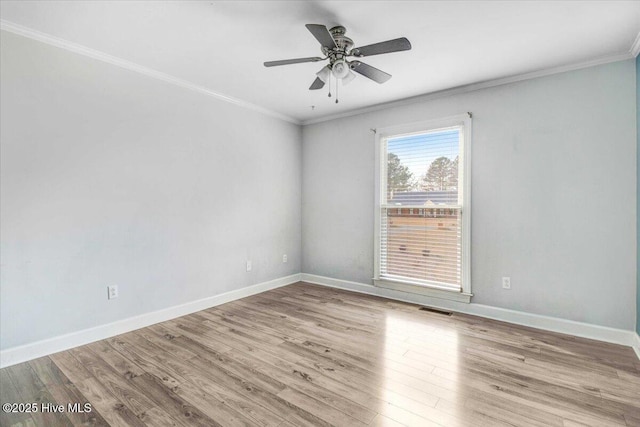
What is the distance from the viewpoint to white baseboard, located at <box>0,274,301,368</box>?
2395 millimetres

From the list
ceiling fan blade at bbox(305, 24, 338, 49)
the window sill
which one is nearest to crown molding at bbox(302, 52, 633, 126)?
A: ceiling fan blade at bbox(305, 24, 338, 49)

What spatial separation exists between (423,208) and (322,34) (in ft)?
8.17

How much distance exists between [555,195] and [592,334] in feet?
4.38

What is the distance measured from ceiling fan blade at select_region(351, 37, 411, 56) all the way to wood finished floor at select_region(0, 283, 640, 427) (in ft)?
7.62

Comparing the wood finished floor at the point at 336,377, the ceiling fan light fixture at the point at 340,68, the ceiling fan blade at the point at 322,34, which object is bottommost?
the wood finished floor at the point at 336,377

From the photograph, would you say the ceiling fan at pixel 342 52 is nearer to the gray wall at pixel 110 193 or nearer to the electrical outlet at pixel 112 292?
the gray wall at pixel 110 193

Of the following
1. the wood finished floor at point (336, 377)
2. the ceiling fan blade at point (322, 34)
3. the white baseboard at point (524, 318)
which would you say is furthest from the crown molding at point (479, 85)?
the wood finished floor at point (336, 377)

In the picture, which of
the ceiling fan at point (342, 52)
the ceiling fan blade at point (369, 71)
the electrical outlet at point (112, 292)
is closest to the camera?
the ceiling fan at point (342, 52)

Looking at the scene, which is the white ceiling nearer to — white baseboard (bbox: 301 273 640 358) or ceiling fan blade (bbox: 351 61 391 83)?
ceiling fan blade (bbox: 351 61 391 83)

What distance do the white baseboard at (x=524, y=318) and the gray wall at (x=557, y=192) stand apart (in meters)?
0.06

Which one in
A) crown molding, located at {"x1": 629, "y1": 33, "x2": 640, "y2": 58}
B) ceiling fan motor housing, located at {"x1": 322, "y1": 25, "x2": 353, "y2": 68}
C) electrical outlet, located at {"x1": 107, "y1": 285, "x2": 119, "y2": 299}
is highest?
crown molding, located at {"x1": 629, "y1": 33, "x2": 640, "y2": 58}

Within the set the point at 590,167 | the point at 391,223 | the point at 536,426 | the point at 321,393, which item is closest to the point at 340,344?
the point at 321,393

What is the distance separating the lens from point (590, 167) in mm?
2893

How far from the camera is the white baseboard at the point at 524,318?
2777 mm
